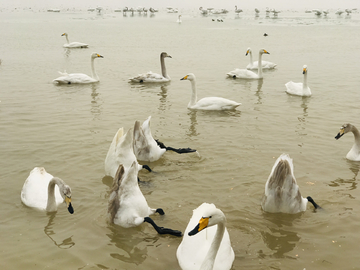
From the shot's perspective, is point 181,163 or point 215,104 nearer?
point 181,163

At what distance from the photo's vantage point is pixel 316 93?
44.7 feet

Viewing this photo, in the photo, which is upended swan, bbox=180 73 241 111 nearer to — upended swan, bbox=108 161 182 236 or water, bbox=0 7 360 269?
water, bbox=0 7 360 269

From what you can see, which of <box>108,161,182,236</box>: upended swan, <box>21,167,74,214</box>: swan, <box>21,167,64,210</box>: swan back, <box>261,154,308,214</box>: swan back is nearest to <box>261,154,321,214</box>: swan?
<box>261,154,308,214</box>: swan back

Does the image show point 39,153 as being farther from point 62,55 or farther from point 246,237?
point 62,55

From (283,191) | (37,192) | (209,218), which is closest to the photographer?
(209,218)

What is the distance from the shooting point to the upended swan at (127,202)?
5648 millimetres

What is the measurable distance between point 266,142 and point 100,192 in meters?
4.25

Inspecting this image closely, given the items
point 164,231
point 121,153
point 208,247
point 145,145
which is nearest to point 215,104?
point 145,145

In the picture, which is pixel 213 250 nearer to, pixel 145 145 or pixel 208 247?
pixel 208 247

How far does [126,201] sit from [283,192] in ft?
7.84

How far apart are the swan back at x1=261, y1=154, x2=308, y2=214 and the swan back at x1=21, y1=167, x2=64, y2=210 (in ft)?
11.2

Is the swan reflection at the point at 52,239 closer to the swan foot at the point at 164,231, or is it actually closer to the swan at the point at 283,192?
the swan foot at the point at 164,231

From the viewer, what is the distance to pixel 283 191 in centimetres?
589

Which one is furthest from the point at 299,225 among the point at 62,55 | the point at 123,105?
the point at 62,55
